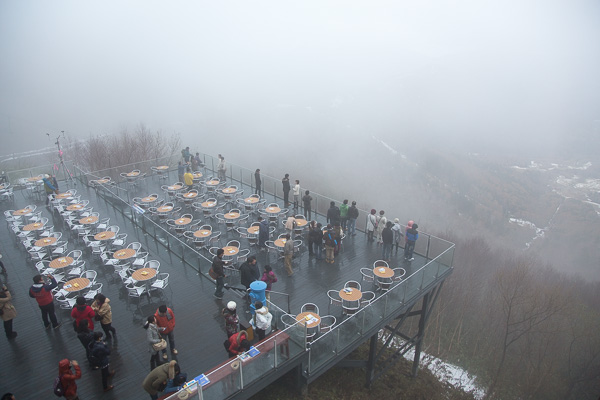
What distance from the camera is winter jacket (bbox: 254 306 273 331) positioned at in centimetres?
850

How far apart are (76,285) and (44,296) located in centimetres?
162

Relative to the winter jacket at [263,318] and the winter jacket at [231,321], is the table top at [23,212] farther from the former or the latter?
the winter jacket at [263,318]

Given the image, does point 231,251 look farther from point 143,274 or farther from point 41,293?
point 41,293

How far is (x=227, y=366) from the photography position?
297 inches

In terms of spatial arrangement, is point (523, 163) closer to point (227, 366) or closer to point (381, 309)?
point (381, 309)

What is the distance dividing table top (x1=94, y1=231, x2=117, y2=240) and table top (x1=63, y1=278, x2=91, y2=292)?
9.47 ft

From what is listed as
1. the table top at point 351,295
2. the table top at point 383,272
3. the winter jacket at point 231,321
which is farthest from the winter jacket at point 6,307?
the table top at point 383,272

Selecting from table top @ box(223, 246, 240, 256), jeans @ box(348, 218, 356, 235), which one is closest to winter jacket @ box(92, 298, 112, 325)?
table top @ box(223, 246, 240, 256)

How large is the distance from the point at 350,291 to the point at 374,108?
11530 centimetres

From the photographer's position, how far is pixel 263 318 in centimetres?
852

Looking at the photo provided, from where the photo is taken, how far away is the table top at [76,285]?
10445 millimetres

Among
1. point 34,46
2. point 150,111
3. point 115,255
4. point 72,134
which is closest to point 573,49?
point 150,111

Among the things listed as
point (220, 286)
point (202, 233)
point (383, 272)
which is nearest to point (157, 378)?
point (220, 286)

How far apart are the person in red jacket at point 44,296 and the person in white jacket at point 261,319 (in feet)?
→ 17.3
